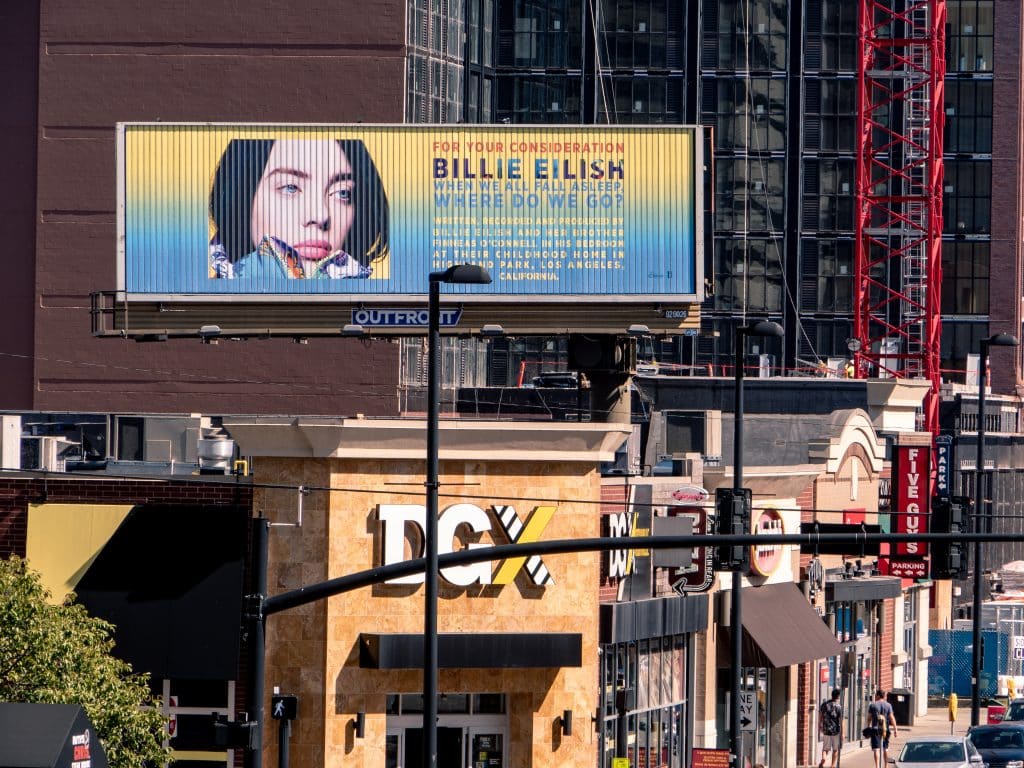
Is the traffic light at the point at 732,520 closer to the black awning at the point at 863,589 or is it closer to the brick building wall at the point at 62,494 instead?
the brick building wall at the point at 62,494

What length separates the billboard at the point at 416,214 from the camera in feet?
153

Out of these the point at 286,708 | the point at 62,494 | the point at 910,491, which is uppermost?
the point at 62,494

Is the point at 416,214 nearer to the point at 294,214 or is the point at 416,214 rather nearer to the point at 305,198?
the point at 305,198

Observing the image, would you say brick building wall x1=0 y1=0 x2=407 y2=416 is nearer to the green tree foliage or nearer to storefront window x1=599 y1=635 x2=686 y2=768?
storefront window x1=599 y1=635 x2=686 y2=768

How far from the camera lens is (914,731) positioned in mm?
62469

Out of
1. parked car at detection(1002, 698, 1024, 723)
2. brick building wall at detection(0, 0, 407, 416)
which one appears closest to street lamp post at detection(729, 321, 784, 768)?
parked car at detection(1002, 698, 1024, 723)

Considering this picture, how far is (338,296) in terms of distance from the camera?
154 feet

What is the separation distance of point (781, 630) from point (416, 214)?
13542mm

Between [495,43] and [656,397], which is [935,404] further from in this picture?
[495,43]

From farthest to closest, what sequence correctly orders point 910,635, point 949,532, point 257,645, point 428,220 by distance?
1. point 910,635
2. point 428,220
3. point 949,532
4. point 257,645

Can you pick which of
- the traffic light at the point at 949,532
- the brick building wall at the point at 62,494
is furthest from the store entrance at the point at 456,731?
the traffic light at the point at 949,532

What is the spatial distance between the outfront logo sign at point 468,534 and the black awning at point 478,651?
99 cm

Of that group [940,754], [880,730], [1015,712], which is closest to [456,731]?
[940,754]

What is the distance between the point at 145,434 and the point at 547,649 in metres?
21.5
